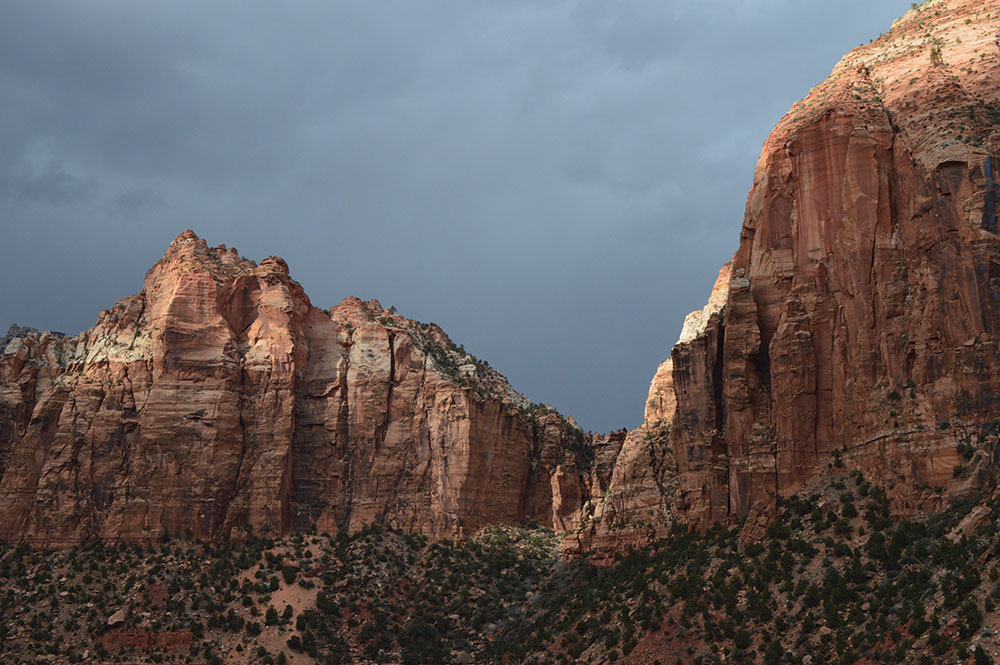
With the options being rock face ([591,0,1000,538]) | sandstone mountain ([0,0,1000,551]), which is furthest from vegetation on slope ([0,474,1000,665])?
rock face ([591,0,1000,538])

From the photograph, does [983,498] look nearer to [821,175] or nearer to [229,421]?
[821,175]

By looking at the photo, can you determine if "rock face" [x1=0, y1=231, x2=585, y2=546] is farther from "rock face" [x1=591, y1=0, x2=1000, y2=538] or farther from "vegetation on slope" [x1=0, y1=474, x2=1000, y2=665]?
"rock face" [x1=591, y1=0, x2=1000, y2=538]

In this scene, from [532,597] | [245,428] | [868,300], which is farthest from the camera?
[245,428]

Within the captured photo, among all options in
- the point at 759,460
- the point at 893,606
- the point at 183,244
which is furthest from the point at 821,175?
the point at 183,244

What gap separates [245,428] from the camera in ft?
354

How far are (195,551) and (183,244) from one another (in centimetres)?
3140

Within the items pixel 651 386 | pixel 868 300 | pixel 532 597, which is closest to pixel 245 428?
pixel 532 597

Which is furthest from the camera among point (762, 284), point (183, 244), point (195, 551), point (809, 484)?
point (183, 244)

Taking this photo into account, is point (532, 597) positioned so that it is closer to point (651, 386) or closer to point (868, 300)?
point (651, 386)

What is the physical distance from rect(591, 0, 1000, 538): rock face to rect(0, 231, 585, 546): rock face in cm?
2776

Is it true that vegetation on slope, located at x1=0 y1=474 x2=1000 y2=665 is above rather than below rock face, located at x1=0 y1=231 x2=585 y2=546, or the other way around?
below

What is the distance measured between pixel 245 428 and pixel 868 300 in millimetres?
59126

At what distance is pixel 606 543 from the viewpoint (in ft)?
302

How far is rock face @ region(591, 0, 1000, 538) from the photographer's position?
6700 cm
